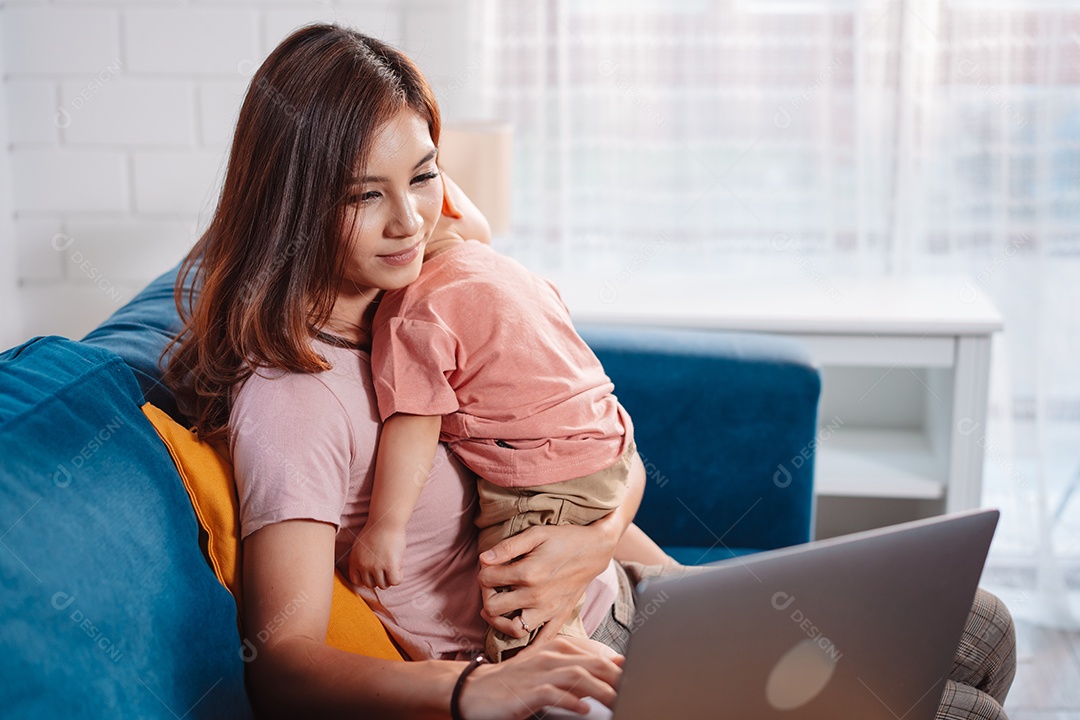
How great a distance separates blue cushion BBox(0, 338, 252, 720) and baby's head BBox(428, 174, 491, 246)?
41cm

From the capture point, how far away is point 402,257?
1.03 m

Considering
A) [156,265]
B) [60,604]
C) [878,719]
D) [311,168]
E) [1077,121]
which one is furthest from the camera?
[156,265]

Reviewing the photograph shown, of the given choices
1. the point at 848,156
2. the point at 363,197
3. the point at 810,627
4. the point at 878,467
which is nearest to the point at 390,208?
the point at 363,197

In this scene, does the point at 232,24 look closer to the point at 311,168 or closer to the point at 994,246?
the point at 311,168

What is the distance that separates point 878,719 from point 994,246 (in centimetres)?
167

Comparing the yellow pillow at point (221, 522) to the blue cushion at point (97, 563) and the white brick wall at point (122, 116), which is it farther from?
the white brick wall at point (122, 116)

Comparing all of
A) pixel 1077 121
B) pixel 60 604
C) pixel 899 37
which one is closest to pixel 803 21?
pixel 899 37

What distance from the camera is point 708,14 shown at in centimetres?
225

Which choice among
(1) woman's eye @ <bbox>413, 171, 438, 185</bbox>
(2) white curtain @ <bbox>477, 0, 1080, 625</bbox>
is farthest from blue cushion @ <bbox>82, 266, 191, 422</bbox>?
(2) white curtain @ <bbox>477, 0, 1080, 625</bbox>

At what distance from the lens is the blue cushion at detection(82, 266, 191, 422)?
3.48 ft

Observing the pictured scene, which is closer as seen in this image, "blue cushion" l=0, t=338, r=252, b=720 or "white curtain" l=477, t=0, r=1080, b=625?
"blue cushion" l=0, t=338, r=252, b=720

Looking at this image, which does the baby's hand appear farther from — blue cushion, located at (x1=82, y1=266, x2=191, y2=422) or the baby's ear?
the baby's ear

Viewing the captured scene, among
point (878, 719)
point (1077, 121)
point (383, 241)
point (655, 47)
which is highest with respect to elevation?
point (655, 47)

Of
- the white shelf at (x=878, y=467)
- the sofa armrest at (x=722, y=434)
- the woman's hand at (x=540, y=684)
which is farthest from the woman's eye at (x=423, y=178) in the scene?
the white shelf at (x=878, y=467)
